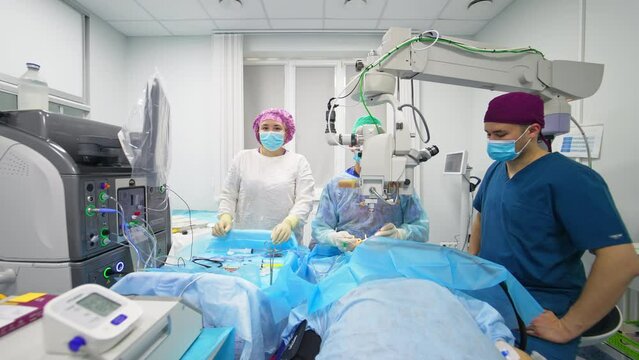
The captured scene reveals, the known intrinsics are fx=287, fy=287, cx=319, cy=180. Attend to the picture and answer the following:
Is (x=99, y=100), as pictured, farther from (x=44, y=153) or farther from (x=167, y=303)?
(x=167, y=303)

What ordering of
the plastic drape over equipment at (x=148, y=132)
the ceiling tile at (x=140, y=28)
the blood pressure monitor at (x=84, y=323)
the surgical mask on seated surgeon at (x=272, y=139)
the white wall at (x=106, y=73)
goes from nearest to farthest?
the blood pressure monitor at (x=84, y=323)
the plastic drape over equipment at (x=148, y=132)
the surgical mask on seated surgeon at (x=272, y=139)
the white wall at (x=106, y=73)
the ceiling tile at (x=140, y=28)

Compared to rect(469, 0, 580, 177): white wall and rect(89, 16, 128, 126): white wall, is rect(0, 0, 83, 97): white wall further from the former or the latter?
rect(469, 0, 580, 177): white wall

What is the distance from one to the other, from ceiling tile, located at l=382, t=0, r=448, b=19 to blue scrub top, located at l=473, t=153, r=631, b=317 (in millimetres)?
1989

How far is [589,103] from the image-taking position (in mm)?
1829

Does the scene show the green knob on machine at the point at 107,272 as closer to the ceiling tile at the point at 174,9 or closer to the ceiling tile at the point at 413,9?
the ceiling tile at the point at 174,9

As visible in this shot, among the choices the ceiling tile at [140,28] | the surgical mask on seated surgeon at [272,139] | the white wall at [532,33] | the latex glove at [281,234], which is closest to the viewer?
the latex glove at [281,234]

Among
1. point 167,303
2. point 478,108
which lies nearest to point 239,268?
point 167,303

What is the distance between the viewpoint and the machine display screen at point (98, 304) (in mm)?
471

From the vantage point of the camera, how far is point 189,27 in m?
2.88

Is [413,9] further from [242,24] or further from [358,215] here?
[358,215]

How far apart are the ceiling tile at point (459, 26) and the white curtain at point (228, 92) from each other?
2.04 meters

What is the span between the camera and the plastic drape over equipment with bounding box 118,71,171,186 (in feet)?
3.33

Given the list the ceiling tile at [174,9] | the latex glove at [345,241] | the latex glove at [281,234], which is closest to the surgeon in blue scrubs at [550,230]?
the latex glove at [345,241]

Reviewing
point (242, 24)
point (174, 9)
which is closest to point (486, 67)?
point (242, 24)
